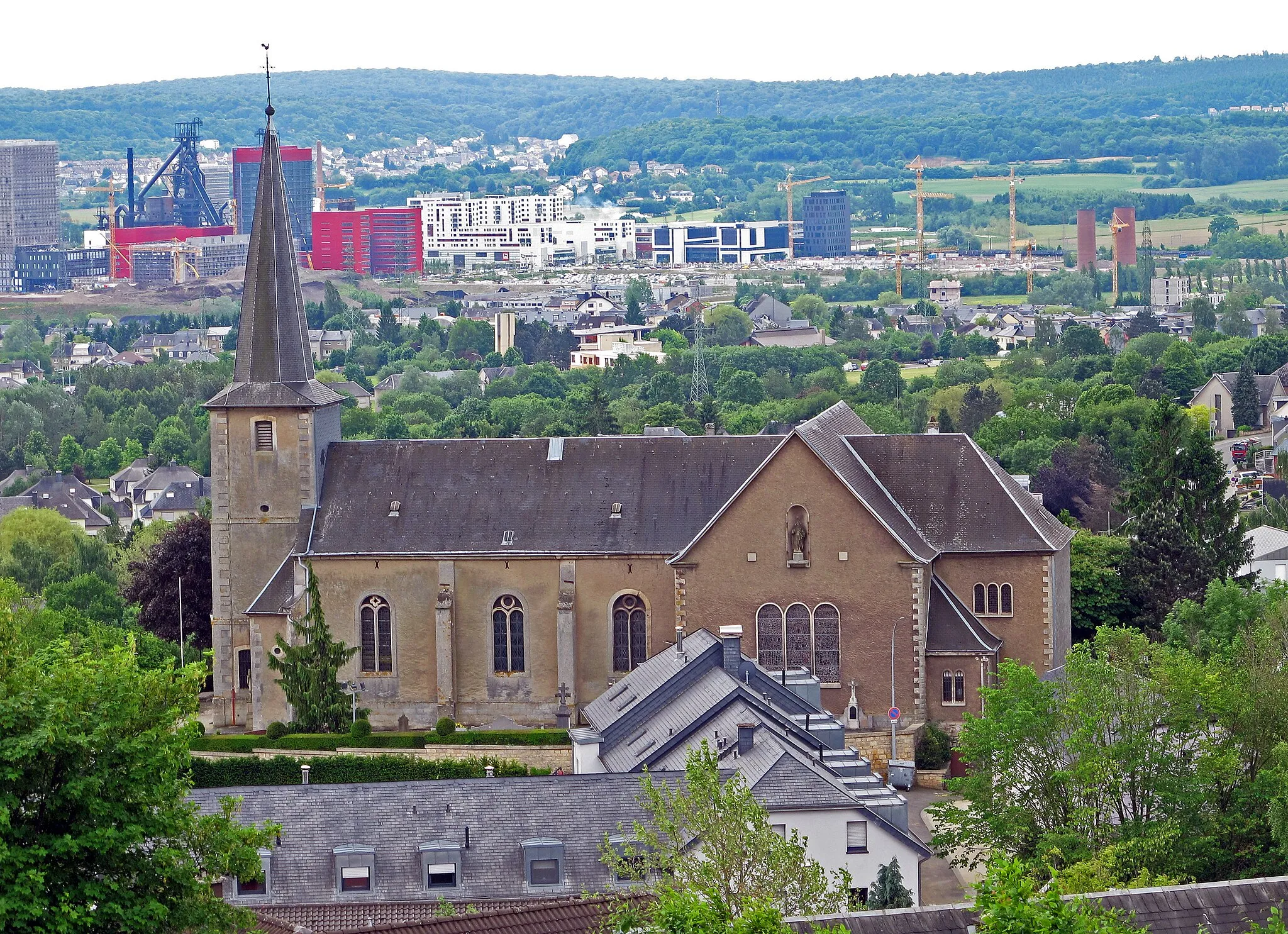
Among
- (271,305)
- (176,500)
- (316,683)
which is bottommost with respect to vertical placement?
(176,500)

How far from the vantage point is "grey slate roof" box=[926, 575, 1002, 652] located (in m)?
74.9

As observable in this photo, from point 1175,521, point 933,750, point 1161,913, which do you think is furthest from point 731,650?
point 1161,913

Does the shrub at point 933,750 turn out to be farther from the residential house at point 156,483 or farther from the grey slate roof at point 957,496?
the residential house at point 156,483

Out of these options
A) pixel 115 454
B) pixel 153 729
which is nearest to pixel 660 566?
pixel 153 729

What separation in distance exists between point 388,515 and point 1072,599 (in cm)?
2237

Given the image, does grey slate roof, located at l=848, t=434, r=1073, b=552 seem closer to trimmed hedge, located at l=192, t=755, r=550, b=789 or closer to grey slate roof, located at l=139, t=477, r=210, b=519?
trimmed hedge, located at l=192, t=755, r=550, b=789

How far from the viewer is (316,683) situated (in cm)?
7425

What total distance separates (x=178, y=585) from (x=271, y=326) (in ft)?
37.7

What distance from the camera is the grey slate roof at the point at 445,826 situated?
52406 millimetres

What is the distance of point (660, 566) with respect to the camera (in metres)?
77.4

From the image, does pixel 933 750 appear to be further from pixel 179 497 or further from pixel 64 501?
pixel 64 501

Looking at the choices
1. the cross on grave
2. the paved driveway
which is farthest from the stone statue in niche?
the paved driveway

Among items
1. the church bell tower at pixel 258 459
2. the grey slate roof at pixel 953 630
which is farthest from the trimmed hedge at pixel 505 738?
the grey slate roof at pixel 953 630

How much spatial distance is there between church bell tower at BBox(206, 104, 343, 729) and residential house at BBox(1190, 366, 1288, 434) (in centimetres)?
9747
